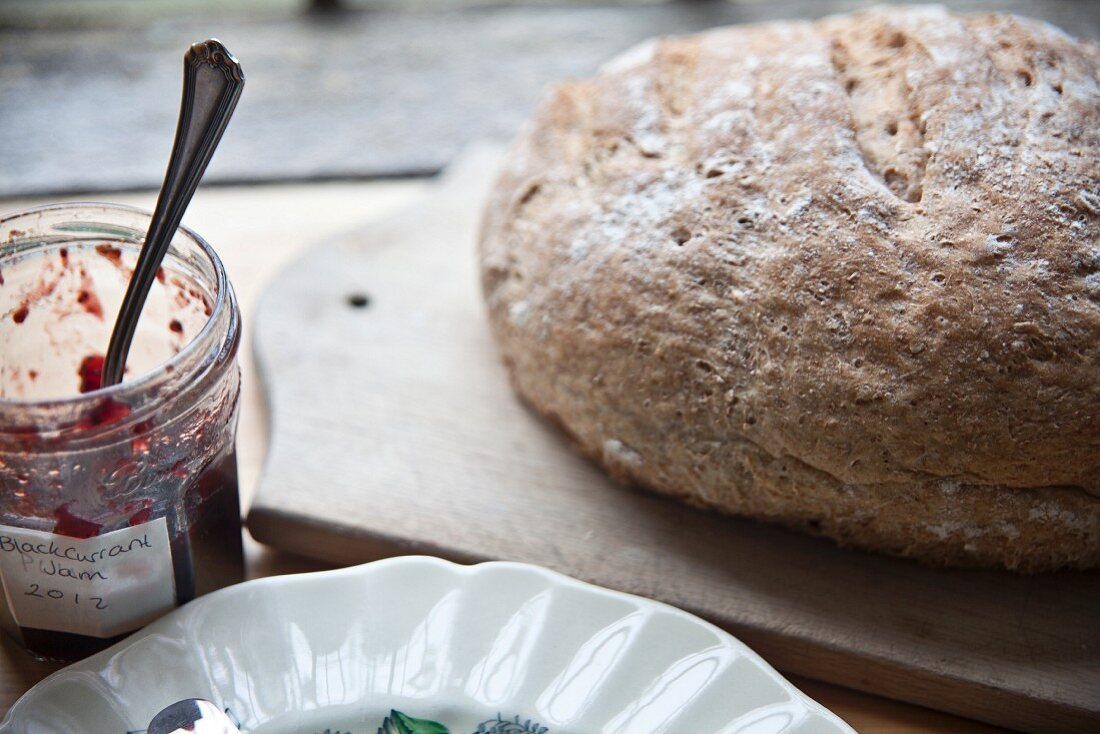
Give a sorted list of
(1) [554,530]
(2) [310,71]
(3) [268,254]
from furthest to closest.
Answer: (2) [310,71], (3) [268,254], (1) [554,530]

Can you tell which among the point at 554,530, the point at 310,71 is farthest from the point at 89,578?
the point at 310,71

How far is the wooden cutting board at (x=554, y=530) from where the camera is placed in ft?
3.26

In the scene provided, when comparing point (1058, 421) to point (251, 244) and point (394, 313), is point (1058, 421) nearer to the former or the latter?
point (394, 313)

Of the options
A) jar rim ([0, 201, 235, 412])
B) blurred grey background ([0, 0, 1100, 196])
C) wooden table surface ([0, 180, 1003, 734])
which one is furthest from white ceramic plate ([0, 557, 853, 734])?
blurred grey background ([0, 0, 1100, 196])

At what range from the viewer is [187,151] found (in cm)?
87

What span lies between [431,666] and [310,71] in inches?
58.7

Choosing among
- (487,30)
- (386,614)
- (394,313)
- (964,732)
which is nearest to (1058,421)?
(964,732)

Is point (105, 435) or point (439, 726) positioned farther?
point (439, 726)

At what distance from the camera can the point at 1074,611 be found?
1027 mm

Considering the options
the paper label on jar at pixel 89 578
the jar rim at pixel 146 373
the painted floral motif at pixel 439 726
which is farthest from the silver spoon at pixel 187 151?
the painted floral motif at pixel 439 726

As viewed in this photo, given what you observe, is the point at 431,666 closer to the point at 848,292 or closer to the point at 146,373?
the point at 146,373

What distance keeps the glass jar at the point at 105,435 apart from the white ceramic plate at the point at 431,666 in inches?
2.5

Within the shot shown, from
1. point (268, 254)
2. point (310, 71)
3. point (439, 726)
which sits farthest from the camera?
point (310, 71)

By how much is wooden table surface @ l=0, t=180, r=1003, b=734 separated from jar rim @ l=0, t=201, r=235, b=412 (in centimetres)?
33
